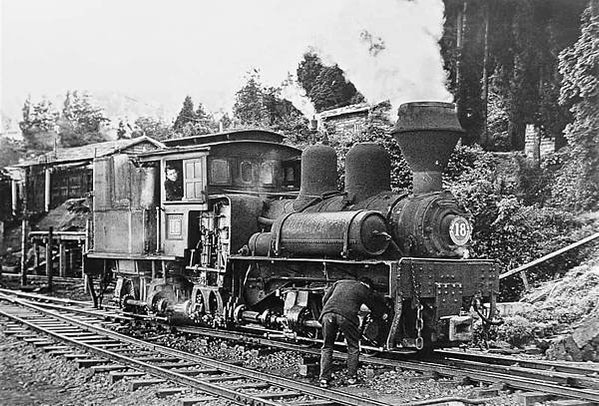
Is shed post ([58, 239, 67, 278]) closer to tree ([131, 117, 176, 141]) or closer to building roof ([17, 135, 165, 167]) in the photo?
building roof ([17, 135, 165, 167])

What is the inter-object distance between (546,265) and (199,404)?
937 centimetres

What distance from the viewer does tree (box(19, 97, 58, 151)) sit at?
3480cm

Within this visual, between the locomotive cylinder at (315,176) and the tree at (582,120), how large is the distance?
579 centimetres

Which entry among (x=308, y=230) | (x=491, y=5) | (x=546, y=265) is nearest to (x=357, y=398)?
(x=308, y=230)

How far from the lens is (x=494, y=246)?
50.1ft

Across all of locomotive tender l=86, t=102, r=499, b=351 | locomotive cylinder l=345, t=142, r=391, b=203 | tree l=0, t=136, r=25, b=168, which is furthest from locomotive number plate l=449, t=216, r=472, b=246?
tree l=0, t=136, r=25, b=168

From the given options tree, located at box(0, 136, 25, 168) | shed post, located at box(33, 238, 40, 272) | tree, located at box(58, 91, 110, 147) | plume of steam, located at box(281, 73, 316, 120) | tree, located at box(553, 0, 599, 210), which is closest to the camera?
tree, located at box(553, 0, 599, 210)

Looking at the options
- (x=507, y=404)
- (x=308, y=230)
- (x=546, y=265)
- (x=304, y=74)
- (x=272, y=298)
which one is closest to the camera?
(x=507, y=404)

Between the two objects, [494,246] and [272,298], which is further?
[494,246]

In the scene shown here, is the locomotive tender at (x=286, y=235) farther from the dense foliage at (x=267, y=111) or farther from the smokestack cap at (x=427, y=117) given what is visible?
the dense foliage at (x=267, y=111)

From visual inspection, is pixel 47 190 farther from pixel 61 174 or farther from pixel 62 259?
pixel 62 259

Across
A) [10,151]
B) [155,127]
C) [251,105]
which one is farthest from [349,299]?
[155,127]

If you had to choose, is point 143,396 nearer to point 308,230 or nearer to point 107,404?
point 107,404

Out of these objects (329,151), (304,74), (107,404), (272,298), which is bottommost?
(107,404)
